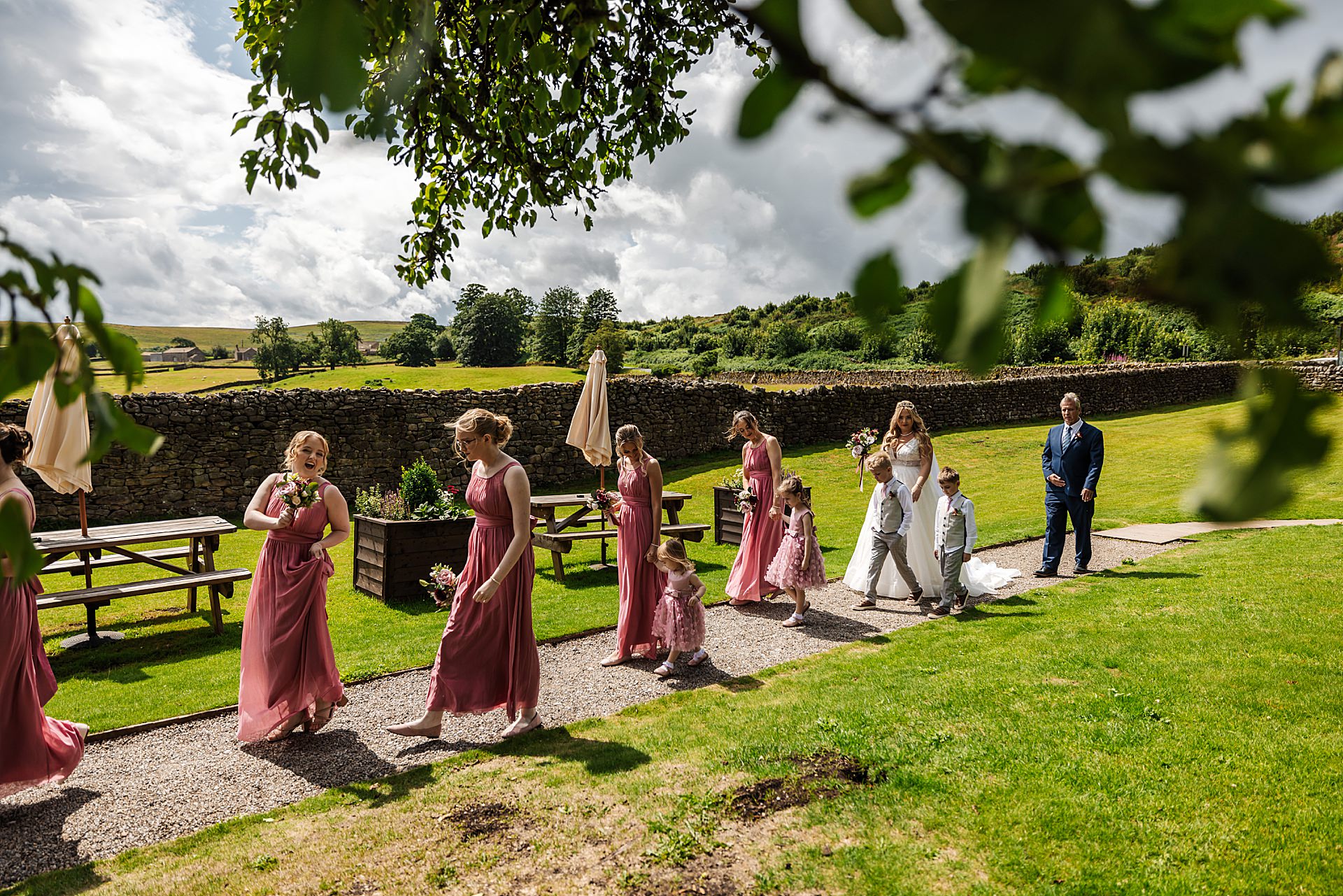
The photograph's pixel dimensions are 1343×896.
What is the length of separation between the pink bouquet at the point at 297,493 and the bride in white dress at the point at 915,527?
5970mm

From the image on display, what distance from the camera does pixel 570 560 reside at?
1266cm

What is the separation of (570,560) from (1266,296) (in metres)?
12.4

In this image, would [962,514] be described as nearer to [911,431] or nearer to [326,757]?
[911,431]

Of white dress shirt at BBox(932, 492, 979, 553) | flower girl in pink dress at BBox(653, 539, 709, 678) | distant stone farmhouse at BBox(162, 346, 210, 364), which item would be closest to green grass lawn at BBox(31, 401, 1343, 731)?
flower girl in pink dress at BBox(653, 539, 709, 678)

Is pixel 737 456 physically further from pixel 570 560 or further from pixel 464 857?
pixel 464 857

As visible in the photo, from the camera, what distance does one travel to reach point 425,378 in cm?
5188

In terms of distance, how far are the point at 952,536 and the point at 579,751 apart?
16.0 ft

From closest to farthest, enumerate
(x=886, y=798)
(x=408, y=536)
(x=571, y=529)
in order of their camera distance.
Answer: (x=886, y=798), (x=408, y=536), (x=571, y=529)

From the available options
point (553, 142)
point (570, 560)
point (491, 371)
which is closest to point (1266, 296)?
point (553, 142)

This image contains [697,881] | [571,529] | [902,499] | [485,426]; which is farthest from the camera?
[571,529]

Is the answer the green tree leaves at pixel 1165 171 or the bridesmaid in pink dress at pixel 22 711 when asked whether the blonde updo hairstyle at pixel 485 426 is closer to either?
the bridesmaid in pink dress at pixel 22 711

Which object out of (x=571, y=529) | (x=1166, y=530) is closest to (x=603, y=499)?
(x=571, y=529)

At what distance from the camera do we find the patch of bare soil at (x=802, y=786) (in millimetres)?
4473

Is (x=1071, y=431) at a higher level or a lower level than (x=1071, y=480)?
higher
